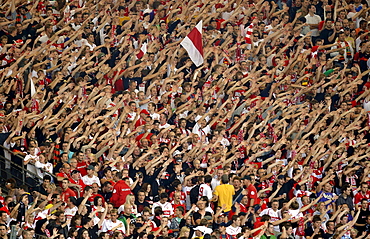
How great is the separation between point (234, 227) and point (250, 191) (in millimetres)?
1348

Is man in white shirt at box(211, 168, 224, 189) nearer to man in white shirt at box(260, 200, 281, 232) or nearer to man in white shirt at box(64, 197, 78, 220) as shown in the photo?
man in white shirt at box(260, 200, 281, 232)

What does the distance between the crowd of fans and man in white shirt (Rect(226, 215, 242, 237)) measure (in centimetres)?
3

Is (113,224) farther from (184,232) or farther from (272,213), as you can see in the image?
(272,213)

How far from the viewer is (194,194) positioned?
2208cm

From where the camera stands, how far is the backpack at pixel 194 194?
2202 centimetres

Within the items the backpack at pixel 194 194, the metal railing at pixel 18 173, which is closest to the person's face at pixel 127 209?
the metal railing at pixel 18 173

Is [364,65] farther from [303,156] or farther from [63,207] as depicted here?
[63,207]

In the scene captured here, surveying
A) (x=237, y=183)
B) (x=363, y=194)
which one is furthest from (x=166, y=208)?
(x=363, y=194)

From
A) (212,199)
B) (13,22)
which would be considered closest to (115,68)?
(13,22)

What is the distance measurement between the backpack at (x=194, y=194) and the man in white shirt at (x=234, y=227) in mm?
996

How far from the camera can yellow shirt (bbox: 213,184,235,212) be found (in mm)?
22094

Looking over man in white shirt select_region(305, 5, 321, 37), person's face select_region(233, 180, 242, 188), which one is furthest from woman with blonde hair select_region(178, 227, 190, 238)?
man in white shirt select_region(305, 5, 321, 37)

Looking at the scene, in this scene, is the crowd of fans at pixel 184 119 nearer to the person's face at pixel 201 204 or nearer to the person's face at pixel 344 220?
the person's face at pixel 201 204

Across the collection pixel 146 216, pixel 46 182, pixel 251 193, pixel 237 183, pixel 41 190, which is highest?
pixel 46 182
